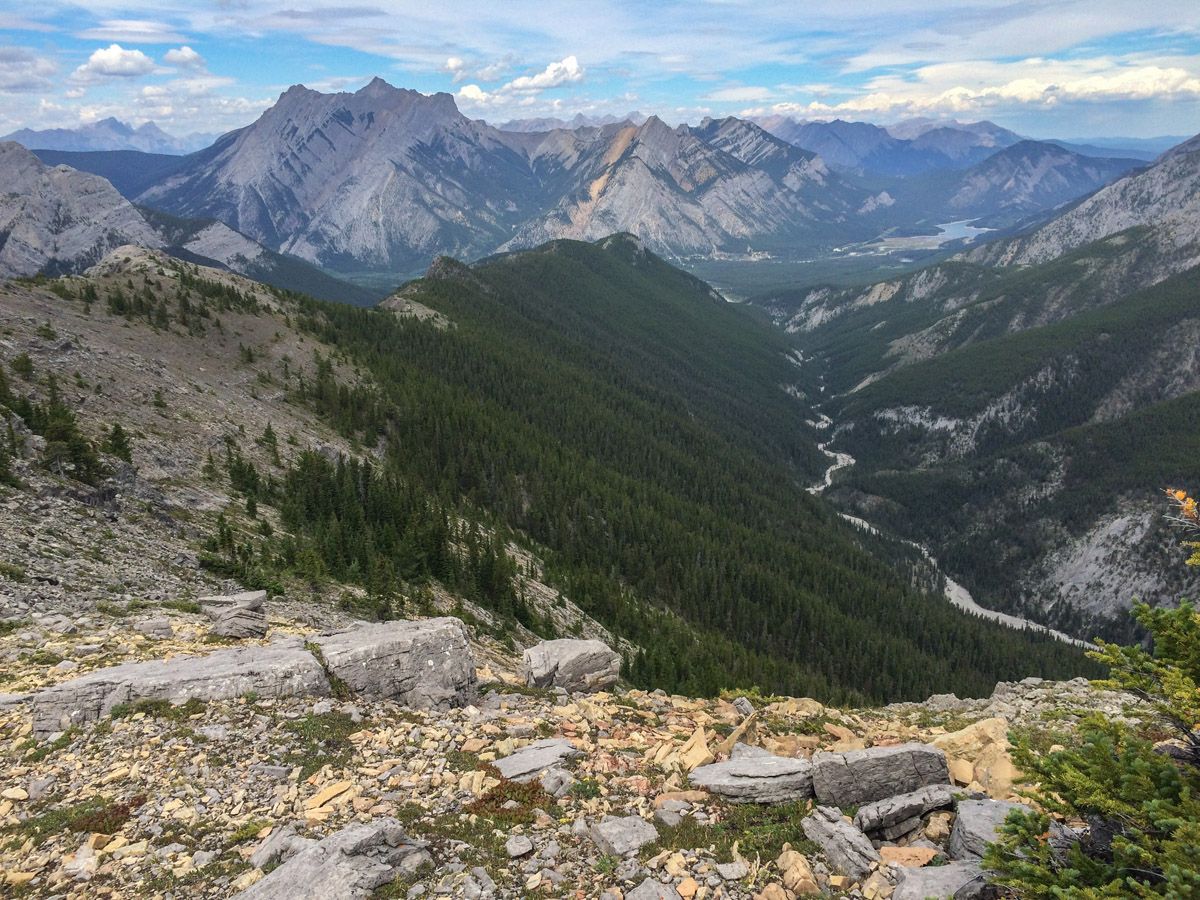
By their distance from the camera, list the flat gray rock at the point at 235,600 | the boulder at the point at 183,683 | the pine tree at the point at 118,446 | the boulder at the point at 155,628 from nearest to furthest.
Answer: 1. the boulder at the point at 183,683
2. the boulder at the point at 155,628
3. the flat gray rock at the point at 235,600
4. the pine tree at the point at 118,446

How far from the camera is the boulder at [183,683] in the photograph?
1986 cm

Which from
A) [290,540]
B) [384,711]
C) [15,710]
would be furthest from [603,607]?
[15,710]

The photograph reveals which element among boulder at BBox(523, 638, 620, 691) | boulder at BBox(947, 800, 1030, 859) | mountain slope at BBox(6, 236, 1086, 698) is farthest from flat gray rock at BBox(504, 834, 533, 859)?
mountain slope at BBox(6, 236, 1086, 698)

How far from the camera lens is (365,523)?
5744cm

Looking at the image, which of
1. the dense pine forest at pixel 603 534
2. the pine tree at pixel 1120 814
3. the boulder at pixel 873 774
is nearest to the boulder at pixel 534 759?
the boulder at pixel 873 774

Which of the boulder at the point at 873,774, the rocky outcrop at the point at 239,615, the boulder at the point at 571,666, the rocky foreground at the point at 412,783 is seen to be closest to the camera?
the rocky foreground at the point at 412,783

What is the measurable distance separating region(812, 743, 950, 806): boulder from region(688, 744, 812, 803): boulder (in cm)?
44

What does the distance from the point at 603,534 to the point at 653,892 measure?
98.7 m

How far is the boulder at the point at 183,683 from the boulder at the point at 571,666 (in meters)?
11.2

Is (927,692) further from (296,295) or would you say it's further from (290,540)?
(296,295)

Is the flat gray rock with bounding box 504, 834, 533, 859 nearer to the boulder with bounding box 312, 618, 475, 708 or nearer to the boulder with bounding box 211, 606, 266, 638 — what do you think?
the boulder with bounding box 312, 618, 475, 708

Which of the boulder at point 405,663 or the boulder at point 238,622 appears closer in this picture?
the boulder at point 405,663

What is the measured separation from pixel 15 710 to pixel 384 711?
36.3ft

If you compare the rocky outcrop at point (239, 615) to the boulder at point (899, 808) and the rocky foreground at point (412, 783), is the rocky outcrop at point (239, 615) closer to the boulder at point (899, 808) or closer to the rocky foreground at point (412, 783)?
the rocky foreground at point (412, 783)
